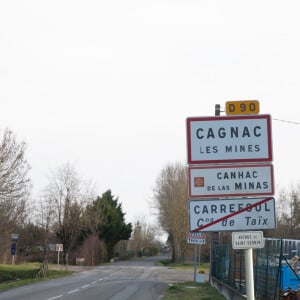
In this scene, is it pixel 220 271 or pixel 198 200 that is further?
pixel 220 271

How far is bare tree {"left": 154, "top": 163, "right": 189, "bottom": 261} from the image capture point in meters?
61.4

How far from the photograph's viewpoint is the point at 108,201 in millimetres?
79688

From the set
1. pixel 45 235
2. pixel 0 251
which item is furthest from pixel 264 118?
pixel 45 235

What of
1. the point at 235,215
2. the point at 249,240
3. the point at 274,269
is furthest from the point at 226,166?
the point at 274,269

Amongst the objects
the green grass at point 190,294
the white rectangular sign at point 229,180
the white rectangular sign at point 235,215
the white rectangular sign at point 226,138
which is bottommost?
the green grass at point 190,294

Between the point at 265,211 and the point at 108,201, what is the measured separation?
7412cm

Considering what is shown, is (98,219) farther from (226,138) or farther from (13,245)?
(226,138)

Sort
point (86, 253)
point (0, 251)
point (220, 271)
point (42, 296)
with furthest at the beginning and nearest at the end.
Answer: point (86, 253) < point (0, 251) < point (220, 271) < point (42, 296)

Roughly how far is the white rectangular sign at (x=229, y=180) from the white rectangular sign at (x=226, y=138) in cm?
9

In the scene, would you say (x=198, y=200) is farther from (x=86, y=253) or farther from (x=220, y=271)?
(x=86, y=253)

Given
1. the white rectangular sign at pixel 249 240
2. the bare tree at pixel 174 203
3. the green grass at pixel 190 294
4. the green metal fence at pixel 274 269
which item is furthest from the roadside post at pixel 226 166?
the bare tree at pixel 174 203

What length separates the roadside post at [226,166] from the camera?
245 inches

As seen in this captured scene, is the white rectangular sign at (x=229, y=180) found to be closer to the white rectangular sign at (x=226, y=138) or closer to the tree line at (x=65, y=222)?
the white rectangular sign at (x=226, y=138)

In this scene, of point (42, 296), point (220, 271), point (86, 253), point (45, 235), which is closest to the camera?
point (42, 296)
